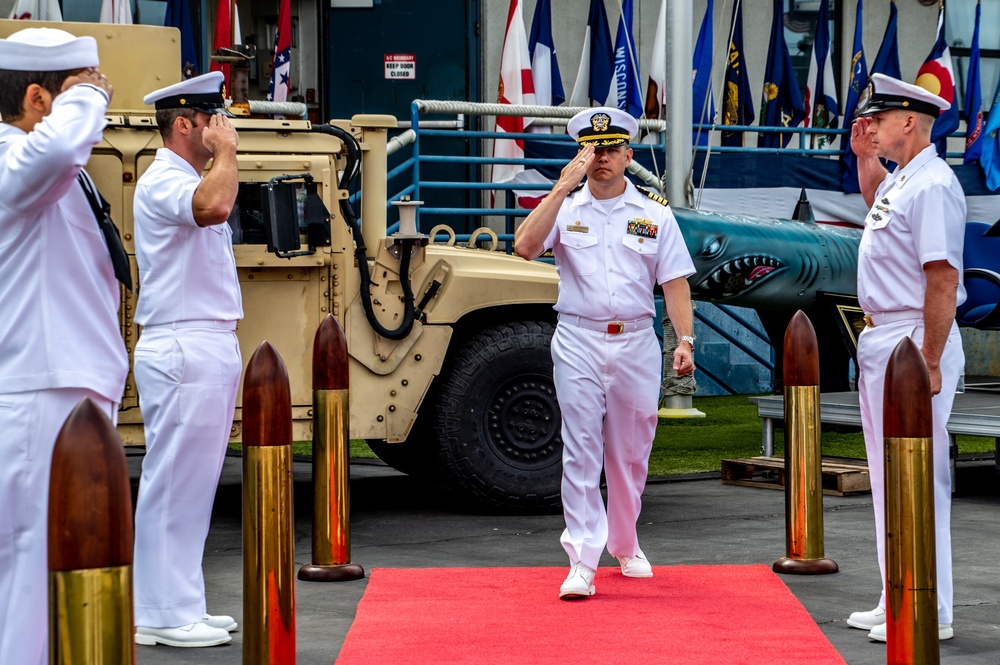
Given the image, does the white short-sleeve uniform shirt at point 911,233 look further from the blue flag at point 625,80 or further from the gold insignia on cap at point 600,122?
the blue flag at point 625,80

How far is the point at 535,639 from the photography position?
538 centimetres

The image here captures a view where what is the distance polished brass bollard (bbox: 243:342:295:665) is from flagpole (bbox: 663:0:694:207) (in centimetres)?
860

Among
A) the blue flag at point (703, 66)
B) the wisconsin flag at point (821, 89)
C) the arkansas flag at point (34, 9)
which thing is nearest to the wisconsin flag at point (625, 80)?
the blue flag at point (703, 66)

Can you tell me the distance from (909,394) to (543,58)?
1210cm

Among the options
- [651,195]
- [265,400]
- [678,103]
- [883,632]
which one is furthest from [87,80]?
[678,103]

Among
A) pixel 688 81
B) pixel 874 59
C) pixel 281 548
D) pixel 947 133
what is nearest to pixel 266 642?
pixel 281 548

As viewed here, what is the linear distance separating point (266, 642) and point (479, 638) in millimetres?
1103

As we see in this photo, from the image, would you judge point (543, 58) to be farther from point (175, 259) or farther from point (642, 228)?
point (175, 259)

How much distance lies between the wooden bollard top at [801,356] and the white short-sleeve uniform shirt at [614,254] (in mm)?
636

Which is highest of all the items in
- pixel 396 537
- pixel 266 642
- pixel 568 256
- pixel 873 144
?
pixel 873 144

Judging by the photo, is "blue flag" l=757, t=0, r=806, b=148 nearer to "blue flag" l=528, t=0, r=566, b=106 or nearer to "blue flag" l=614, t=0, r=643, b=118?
"blue flag" l=614, t=0, r=643, b=118

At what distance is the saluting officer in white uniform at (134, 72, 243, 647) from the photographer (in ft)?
17.5

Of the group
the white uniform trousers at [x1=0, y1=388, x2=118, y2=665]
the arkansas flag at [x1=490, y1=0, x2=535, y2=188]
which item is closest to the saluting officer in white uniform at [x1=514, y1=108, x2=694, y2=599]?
the white uniform trousers at [x1=0, y1=388, x2=118, y2=665]

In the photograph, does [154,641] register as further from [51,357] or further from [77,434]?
[77,434]
